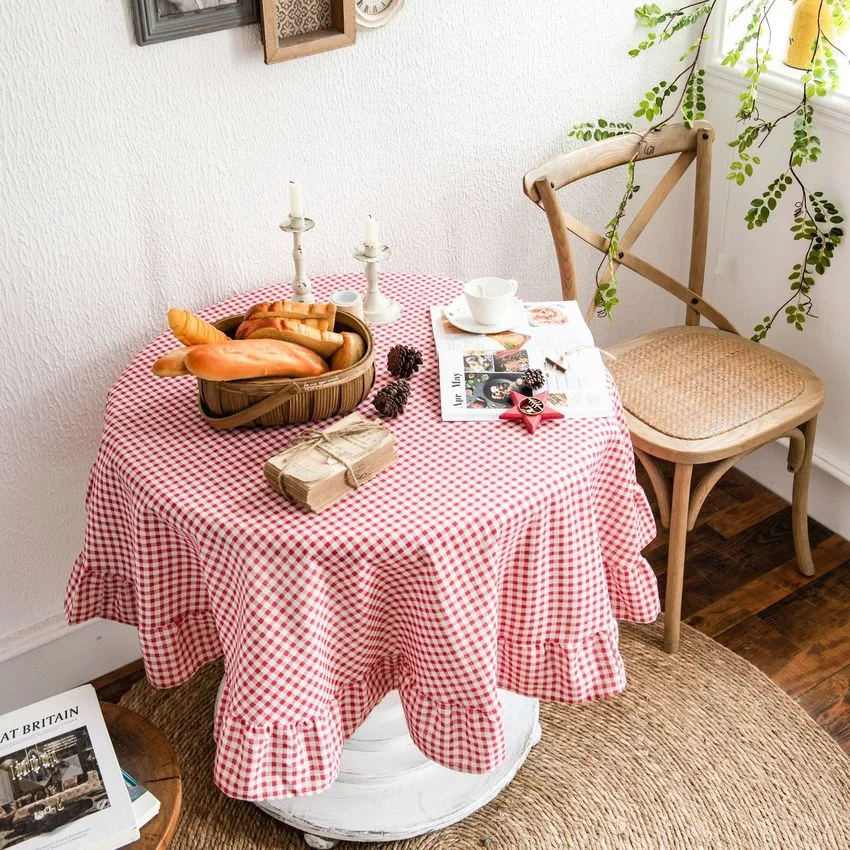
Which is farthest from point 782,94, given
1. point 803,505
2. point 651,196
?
point 803,505

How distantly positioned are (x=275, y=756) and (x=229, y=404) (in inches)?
19.8

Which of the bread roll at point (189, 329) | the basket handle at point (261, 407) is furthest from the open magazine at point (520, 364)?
the bread roll at point (189, 329)

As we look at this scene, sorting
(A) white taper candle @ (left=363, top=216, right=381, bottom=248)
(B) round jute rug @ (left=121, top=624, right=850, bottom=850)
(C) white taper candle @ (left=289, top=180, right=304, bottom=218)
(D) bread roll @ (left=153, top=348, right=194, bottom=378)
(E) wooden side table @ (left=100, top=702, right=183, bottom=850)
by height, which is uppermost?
(C) white taper candle @ (left=289, top=180, right=304, bottom=218)

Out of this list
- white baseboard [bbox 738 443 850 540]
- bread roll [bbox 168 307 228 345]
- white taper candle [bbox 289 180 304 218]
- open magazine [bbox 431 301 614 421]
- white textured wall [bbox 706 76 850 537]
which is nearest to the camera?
bread roll [bbox 168 307 228 345]

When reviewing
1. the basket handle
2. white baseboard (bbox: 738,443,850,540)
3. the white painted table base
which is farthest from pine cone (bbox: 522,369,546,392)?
white baseboard (bbox: 738,443,850,540)

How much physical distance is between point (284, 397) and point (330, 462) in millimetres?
147

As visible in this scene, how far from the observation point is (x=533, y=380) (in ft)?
5.35

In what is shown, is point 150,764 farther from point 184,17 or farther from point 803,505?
point 803,505

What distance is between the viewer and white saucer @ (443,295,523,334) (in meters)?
1.78

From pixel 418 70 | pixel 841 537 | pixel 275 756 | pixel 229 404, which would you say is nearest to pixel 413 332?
pixel 229 404

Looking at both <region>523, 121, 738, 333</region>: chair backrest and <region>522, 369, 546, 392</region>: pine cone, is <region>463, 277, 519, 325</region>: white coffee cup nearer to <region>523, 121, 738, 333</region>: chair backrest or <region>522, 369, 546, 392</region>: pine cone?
<region>522, 369, 546, 392</region>: pine cone

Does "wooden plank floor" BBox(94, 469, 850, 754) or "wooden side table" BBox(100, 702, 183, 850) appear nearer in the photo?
"wooden side table" BBox(100, 702, 183, 850)

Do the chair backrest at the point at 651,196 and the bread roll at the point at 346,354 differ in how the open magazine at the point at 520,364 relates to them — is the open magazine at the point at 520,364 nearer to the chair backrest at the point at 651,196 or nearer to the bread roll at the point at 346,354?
the bread roll at the point at 346,354

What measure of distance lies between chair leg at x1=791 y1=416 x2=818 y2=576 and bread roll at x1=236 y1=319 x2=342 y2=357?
43.6 inches
